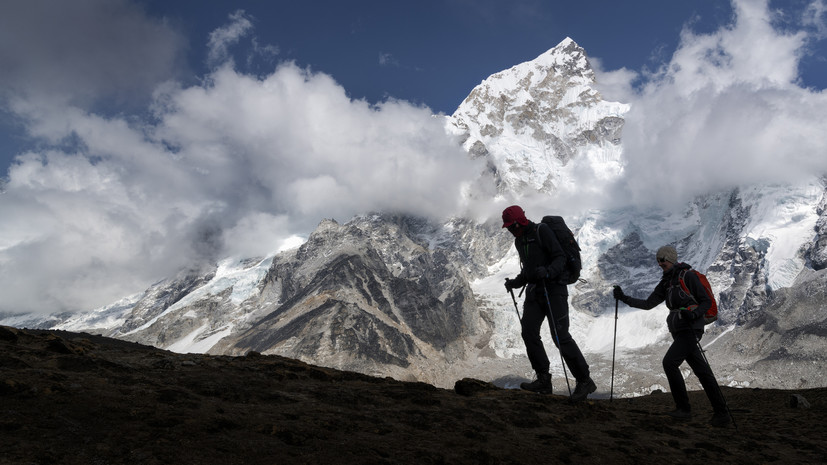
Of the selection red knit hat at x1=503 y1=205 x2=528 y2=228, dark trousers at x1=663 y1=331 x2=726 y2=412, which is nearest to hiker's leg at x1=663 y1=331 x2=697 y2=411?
dark trousers at x1=663 y1=331 x2=726 y2=412

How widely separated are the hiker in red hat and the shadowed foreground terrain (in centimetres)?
68

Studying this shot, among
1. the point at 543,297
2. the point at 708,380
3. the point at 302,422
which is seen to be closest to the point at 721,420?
the point at 708,380

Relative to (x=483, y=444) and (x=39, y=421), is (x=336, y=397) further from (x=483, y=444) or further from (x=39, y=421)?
(x=39, y=421)

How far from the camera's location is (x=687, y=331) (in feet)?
38.6

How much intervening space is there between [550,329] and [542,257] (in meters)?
1.67

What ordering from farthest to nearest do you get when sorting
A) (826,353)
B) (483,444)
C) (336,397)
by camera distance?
(826,353)
(336,397)
(483,444)

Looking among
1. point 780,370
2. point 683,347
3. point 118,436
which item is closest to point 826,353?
point 780,370

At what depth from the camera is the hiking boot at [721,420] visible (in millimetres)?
11027

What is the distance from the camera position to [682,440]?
30.5 ft

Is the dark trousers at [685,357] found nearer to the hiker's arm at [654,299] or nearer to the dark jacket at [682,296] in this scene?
the dark jacket at [682,296]

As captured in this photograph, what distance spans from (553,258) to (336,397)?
18.7 ft

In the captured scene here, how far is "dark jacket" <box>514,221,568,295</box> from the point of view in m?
11.5

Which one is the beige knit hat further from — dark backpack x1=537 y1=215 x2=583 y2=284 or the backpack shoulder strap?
dark backpack x1=537 y1=215 x2=583 y2=284

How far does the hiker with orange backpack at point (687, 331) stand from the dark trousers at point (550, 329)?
205 centimetres
